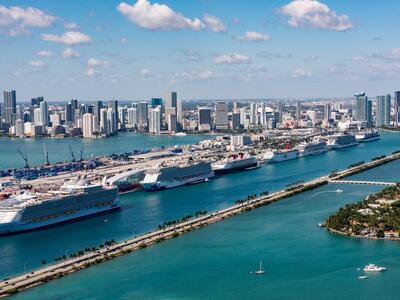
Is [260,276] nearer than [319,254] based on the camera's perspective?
Yes

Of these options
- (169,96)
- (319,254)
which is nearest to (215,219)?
(319,254)

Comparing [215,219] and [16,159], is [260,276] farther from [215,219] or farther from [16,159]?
[16,159]

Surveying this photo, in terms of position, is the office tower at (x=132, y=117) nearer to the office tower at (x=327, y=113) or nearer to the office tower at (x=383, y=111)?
the office tower at (x=327, y=113)

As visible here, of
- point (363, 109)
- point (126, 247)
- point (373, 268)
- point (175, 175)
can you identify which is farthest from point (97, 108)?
point (373, 268)

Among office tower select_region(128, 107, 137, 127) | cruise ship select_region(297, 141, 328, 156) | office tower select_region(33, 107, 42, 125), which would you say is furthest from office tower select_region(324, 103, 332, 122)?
office tower select_region(33, 107, 42, 125)

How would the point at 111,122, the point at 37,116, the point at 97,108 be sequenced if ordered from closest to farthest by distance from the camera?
the point at 111,122
the point at 97,108
the point at 37,116

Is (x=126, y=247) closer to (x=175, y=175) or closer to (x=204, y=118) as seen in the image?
(x=175, y=175)
